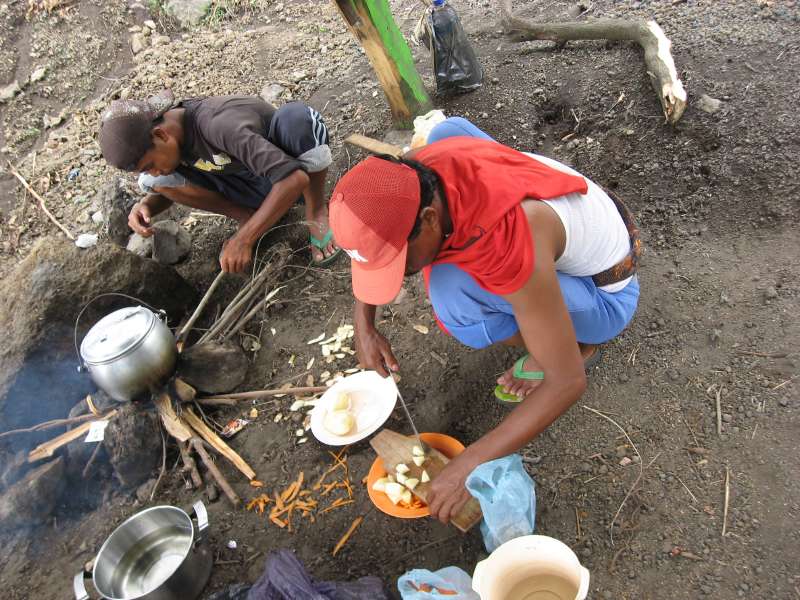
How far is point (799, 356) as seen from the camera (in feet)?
6.76

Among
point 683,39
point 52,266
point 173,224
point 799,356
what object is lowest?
point 799,356

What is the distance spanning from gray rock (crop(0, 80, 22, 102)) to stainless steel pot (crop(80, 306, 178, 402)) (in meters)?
5.37

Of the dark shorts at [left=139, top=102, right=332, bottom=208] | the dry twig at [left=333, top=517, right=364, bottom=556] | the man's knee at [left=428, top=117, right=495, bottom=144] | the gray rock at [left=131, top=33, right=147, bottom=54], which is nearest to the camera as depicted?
the man's knee at [left=428, top=117, right=495, bottom=144]

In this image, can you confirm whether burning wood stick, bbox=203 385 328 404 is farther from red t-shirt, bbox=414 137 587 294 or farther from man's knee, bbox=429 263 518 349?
red t-shirt, bbox=414 137 587 294

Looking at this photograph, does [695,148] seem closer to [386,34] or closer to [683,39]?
[683,39]

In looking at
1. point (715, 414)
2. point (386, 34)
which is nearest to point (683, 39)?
point (386, 34)

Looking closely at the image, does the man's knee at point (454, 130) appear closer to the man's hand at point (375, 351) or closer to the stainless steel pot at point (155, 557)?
the man's hand at point (375, 351)

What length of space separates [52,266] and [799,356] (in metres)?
3.59

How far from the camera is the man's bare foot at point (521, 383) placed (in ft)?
7.00

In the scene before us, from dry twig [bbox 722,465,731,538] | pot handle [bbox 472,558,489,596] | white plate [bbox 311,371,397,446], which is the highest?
pot handle [bbox 472,558,489,596]

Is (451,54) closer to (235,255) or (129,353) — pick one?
(235,255)

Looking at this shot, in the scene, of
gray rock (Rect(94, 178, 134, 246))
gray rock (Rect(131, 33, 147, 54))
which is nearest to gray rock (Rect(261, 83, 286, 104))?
gray rock (Rect(94, 178, 134, 246))

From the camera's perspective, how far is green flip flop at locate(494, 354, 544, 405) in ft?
7.00

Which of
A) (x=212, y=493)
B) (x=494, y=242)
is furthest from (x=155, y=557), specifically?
(x=494, y=242)
